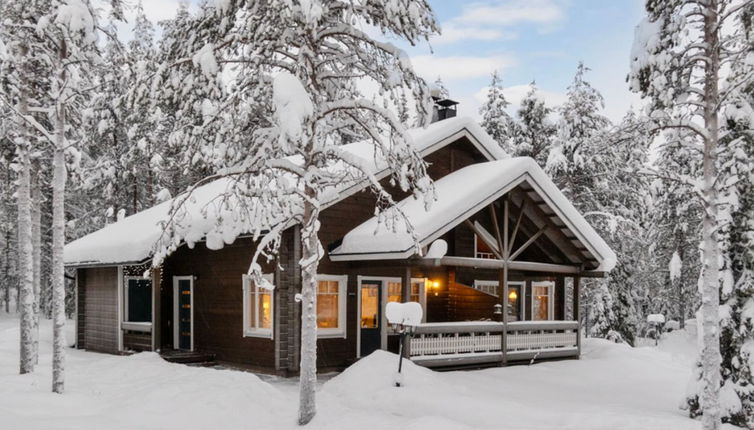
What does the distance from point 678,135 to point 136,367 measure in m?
12.5

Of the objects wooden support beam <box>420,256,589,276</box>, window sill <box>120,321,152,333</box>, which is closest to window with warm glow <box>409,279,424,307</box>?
wooden support beam <box>420,256,589,276</box>

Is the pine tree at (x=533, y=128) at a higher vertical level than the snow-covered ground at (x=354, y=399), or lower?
higher

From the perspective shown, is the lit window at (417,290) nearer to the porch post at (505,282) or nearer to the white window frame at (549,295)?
the porch post at (505,282)

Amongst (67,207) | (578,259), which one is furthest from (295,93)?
(67,207)

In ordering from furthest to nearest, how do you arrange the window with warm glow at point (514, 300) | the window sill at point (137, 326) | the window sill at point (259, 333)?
the window with warm glow at point (514, 300), the window sill at point (137, 326), the window sill at point (259, 333)

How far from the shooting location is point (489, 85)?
1412 inches

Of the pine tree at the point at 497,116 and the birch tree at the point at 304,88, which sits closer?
the birch tree at the point at 304,88

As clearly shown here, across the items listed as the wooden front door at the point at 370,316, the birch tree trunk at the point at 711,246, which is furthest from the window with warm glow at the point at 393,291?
the birch tree trunk at the point at 711,246

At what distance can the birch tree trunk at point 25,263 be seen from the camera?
14.9 metres

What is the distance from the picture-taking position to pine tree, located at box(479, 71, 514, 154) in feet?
115

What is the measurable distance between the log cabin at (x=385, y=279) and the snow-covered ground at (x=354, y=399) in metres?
1.29

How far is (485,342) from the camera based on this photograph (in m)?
16.3

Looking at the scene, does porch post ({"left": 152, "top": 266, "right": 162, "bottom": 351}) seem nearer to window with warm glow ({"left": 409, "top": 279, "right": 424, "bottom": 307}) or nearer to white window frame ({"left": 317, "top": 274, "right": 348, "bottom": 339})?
white window frame ({"left": 317, "top": 274, "right": 348, "bottom": 339})

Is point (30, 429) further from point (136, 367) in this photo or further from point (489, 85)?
point (489, 85)
